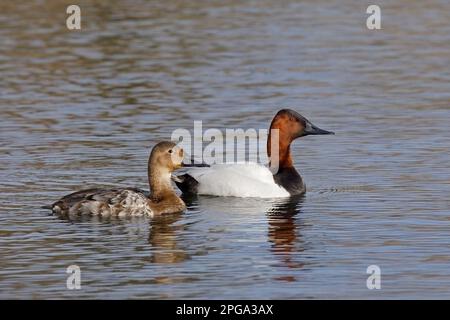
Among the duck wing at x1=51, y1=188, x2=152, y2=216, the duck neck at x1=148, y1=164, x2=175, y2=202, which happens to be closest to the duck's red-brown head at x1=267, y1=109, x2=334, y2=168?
the duck neck at x1=148, y1=164, x2=175, y2=202

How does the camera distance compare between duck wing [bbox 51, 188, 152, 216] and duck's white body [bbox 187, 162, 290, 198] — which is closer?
duck wing [bbox 51, 188, 152, 216]

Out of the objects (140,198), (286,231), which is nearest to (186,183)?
(140,198)

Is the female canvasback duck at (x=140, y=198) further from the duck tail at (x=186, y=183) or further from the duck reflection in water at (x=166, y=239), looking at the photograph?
the duck tail at (x=186, y=183)

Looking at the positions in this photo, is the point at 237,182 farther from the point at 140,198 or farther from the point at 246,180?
the point at 140,198

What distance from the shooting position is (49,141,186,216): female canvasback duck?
12.6 metres

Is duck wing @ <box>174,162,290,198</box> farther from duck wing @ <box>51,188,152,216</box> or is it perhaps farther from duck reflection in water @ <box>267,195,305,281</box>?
duck wing @ <box>51,188,152,216</box>

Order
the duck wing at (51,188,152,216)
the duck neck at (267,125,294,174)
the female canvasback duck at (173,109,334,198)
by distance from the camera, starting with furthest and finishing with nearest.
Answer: the duck neck at (267,125,294,174) < the female canvasback duck at (173,109,334,198) < the duck wing at (51,188,152,216)

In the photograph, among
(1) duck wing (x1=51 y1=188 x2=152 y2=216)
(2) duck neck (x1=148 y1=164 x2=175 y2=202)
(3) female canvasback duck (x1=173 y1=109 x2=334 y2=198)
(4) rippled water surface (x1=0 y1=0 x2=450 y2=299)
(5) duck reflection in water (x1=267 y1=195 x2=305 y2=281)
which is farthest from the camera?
(3) female canvasback duck (x1=173 y1=109 x2=334 y2=198)

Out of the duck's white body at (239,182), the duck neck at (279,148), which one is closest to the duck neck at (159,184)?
the duck's white body at (239,182)

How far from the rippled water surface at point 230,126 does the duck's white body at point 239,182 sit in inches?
7.5

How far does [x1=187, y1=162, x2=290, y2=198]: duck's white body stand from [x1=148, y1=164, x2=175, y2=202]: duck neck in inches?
40.5

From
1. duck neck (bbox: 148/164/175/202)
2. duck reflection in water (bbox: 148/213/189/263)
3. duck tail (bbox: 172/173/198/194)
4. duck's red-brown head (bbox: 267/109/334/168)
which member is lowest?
duck reflection in water (bbox: 148/213/189/263)

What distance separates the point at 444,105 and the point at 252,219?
6.68m

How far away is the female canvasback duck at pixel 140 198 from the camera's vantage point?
1257cm
